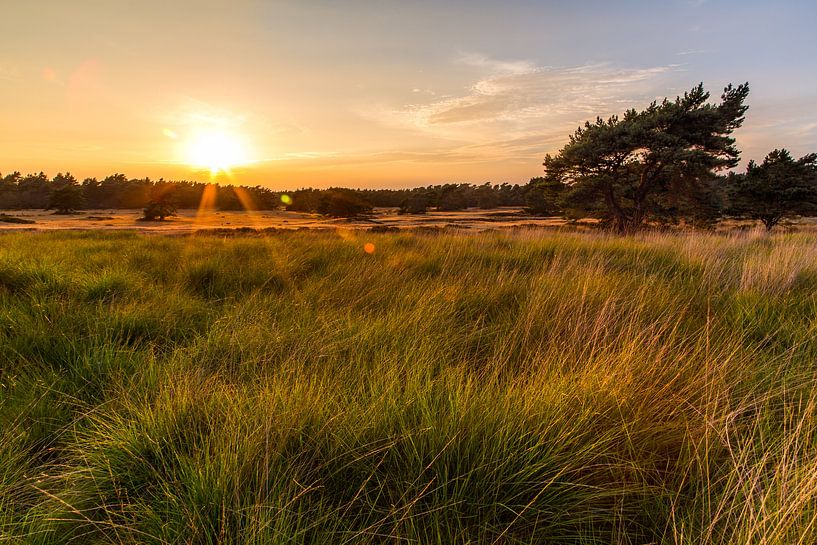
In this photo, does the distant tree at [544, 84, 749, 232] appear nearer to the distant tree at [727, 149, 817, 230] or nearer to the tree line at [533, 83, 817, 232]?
the tree line at [533, 83, 817, 232]

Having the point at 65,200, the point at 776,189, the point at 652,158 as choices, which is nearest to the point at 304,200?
the point at 65,200

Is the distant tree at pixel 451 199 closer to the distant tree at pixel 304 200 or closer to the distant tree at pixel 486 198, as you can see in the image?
the distant tree at pixel 486 198

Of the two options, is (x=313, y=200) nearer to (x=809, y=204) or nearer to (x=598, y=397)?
(x=809, y=204)

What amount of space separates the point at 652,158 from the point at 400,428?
20.3 meters

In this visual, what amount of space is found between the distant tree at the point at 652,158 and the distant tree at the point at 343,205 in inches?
Result: 1270

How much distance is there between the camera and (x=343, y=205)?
48.9m

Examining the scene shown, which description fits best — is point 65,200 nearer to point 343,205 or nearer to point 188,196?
point 188,196

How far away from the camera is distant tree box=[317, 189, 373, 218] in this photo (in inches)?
1927

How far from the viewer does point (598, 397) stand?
1.78 metres

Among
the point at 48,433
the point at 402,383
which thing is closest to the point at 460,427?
the point at 402,383

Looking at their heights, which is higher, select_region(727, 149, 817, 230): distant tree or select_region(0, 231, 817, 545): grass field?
select_region(727, 149, 817, 230): distant tree

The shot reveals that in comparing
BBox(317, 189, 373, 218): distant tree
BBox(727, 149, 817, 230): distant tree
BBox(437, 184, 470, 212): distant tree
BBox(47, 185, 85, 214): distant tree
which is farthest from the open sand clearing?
BBox(437, 184, 470, 212): distant tree

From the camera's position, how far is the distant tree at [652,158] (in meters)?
16.0

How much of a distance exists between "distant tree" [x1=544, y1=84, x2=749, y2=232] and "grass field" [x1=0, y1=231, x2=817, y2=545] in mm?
15940
